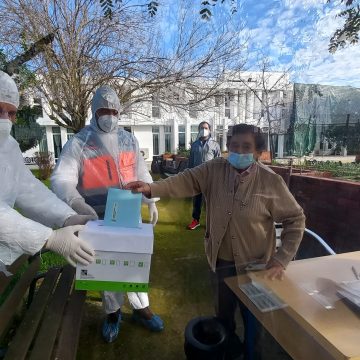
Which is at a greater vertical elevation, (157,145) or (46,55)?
(46,55)

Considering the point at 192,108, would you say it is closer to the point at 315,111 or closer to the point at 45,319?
the point at 315,111

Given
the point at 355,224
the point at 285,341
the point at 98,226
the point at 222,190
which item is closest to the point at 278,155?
the point at 222,190

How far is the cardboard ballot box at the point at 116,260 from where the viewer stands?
1.20 m

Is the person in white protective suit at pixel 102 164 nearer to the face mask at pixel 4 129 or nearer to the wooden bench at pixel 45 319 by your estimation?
the wooden bench at pixel 45 319

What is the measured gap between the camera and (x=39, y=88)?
20.3ft

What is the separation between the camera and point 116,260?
122 cm

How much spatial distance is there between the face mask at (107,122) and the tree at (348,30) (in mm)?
1421

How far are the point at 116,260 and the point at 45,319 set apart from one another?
79cm

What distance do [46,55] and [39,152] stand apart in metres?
6.45

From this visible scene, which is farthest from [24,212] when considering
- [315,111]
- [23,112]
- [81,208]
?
[23,112]

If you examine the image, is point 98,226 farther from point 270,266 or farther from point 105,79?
point 105,79

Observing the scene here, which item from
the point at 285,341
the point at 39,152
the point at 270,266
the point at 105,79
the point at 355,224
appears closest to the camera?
the point at 285,341

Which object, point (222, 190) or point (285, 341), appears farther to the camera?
point (222, 190)

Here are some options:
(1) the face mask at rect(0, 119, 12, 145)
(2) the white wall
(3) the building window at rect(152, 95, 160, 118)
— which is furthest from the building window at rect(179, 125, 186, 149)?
(1) the face mask at rect(0, 119, 12, 145)
